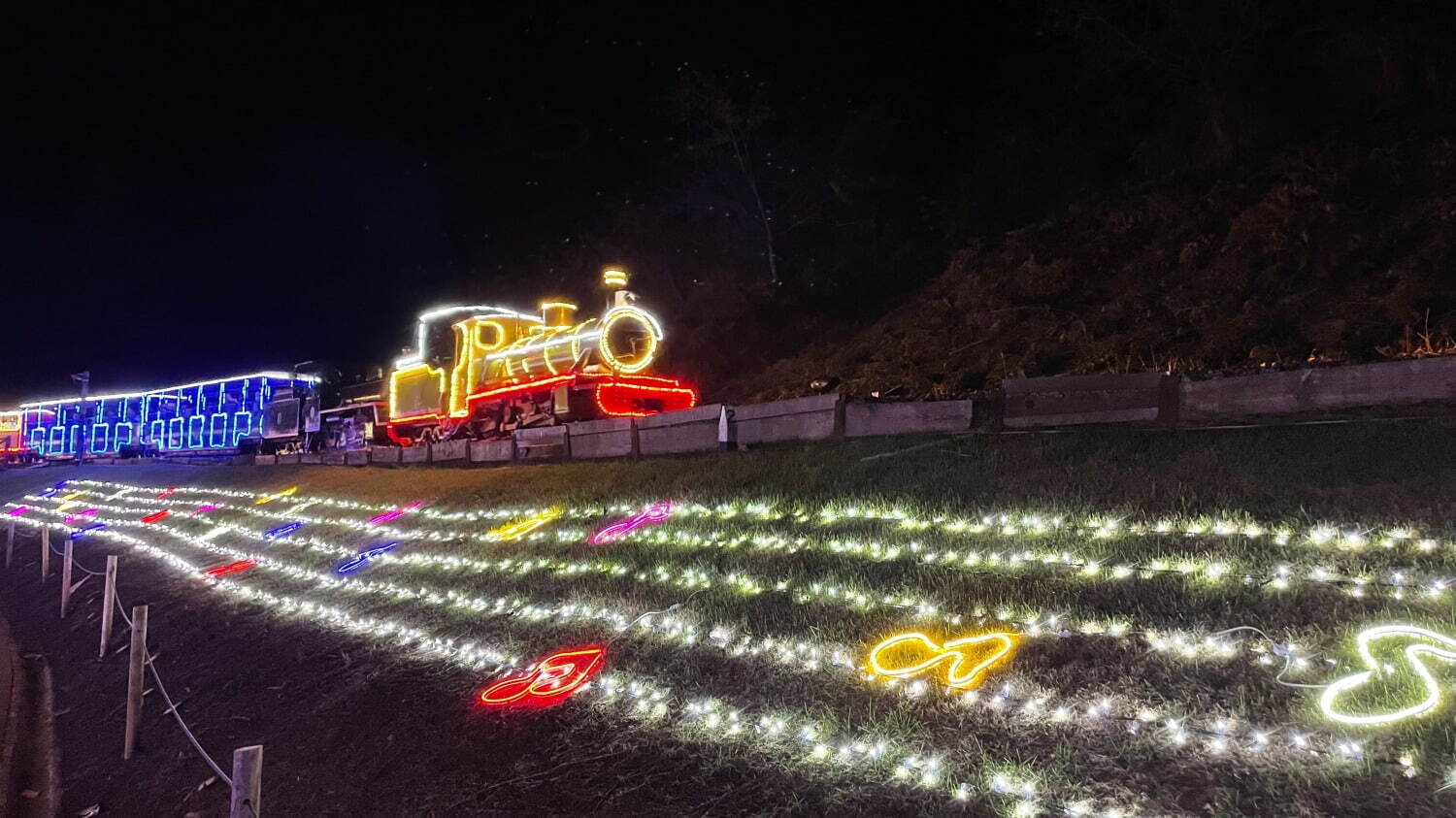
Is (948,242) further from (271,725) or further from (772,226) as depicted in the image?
(271,725)

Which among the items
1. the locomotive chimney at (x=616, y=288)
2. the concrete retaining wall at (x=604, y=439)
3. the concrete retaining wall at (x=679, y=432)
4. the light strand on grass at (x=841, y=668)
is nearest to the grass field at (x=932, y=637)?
the light strand on grass at (x=841, y=668)

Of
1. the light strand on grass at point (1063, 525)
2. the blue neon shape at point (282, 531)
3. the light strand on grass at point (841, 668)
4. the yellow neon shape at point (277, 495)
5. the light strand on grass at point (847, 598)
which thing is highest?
the yellow neon shape at point (277, 495)

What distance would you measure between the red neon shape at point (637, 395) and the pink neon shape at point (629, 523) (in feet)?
17.9

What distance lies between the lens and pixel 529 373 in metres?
16.9

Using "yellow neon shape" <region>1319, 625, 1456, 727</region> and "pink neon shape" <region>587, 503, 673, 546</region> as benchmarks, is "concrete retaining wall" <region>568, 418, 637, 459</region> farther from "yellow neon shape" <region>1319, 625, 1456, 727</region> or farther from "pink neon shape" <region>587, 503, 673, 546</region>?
"yellow neon shape" <region>1319, 625, 1456, 727</region>

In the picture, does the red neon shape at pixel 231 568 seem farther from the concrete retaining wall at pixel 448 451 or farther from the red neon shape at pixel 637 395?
the red neon shape at pixel 637 395

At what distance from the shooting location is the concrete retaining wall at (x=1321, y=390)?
6.32 metres

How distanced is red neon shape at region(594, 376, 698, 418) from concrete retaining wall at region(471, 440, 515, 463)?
192cm

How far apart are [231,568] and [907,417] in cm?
1046

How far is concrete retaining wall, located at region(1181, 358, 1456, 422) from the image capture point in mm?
6320

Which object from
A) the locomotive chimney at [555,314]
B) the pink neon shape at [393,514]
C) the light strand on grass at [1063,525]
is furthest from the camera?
the locomotive chimney at [555,314]

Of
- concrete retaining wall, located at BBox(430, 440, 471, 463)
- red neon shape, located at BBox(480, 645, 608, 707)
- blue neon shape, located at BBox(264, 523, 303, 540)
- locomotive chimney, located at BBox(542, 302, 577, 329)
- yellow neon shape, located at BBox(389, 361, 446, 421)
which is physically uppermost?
locomotive chimney, located at BBox(542, 302, 577, 329)

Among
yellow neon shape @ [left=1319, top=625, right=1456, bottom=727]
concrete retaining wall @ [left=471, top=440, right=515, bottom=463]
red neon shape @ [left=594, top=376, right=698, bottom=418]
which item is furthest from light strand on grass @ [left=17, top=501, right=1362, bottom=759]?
red neon shape @ [left=594, top=376, right=698, bottom=418]

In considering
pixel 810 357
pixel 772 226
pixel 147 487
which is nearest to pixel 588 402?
pixel 810 357
